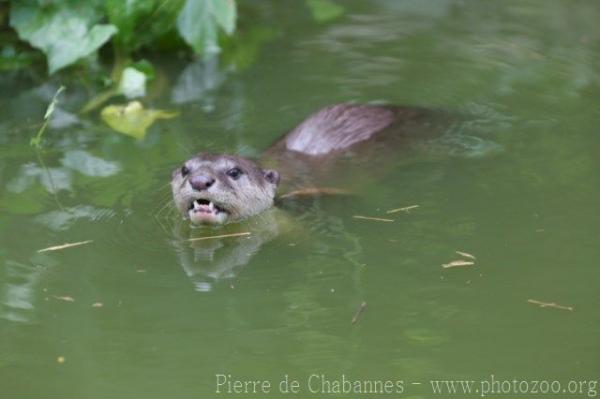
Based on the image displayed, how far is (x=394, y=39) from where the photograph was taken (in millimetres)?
7160

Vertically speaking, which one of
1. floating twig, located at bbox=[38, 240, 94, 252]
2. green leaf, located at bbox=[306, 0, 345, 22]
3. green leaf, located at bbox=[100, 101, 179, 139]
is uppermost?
green leaf, located at bbox=[306, 0, 345, 22]

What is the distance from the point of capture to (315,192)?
16.4ft

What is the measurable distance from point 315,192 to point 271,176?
0.21 meters

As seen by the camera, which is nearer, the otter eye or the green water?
the green water

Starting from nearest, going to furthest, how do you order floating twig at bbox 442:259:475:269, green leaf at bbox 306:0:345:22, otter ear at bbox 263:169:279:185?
floating twig at bbox 442:259:475:269
otter ear at bbox 263:169:279:185
green leaf at bbox 306:0:345:22

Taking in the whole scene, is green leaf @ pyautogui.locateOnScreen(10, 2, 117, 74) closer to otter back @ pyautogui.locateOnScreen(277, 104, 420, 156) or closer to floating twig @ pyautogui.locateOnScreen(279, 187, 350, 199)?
otter back @ pyautogui.locateOnScreen(277, 104, 420, 156)

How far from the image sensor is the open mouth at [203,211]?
15.4 ft

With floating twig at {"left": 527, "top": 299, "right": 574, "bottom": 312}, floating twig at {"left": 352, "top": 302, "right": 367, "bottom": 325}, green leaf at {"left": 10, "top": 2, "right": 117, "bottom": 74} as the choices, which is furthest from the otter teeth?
green leaf at {"left": 10, "top": 2, "right": 117, "bottom": 74}

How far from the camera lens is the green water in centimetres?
351

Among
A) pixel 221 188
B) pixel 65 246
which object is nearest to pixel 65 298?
pixel 65 246

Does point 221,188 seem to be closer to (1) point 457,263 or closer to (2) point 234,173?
(2) point 234,173

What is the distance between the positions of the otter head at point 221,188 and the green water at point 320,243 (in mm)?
95

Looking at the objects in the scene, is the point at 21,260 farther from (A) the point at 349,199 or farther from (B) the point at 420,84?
(B) the point at 420,84

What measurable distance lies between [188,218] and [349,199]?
723 millimetres
